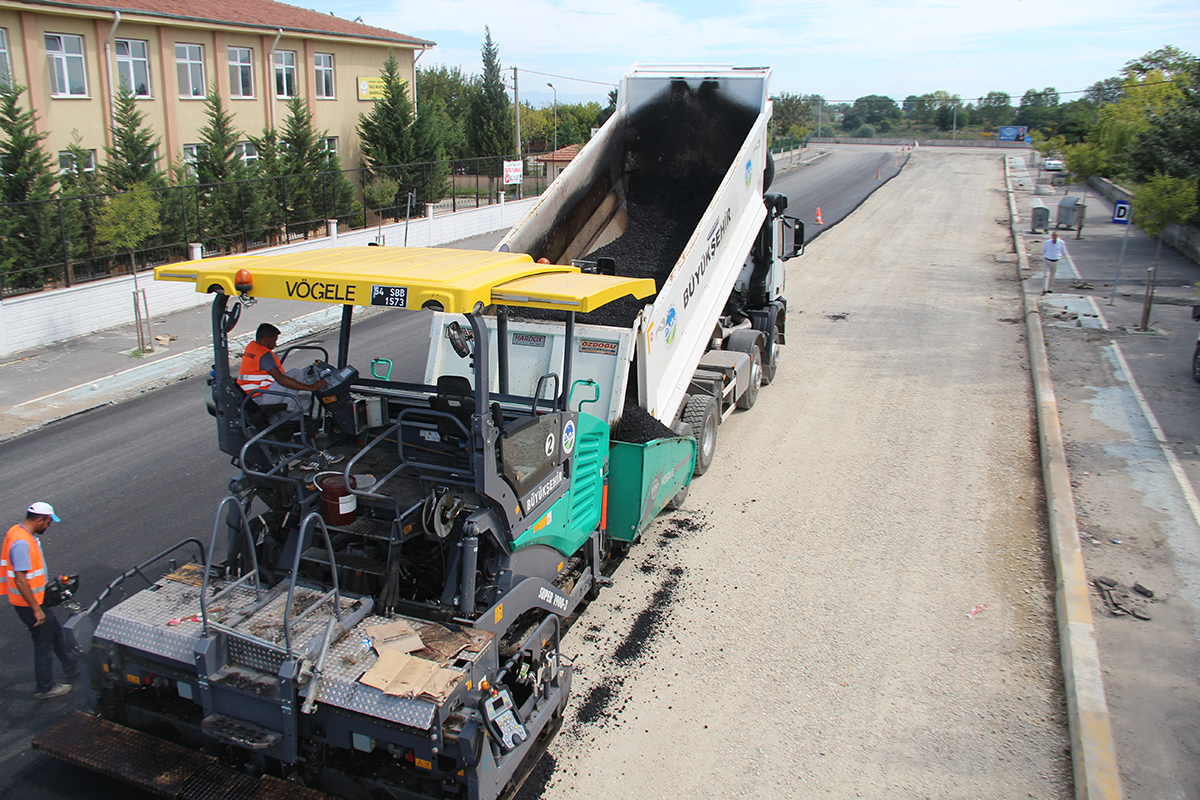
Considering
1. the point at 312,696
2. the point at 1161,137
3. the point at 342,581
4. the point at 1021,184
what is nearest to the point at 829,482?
the point at 342,581

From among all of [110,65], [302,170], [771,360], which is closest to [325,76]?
[302,170]

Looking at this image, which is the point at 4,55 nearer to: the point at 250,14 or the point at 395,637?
A: the point at 250,14

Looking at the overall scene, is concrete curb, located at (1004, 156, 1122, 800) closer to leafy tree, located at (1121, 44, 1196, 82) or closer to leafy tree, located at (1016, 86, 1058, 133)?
leafy tree, located at (1121, 44, 1196, 82)

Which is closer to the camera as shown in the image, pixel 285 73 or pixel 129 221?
pixel 129 221

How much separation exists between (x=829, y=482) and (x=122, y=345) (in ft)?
38.5

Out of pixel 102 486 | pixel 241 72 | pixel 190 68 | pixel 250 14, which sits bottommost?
pixel 102 486

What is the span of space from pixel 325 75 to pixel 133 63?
25.7ft

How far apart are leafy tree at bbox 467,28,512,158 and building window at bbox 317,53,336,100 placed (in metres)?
12.9

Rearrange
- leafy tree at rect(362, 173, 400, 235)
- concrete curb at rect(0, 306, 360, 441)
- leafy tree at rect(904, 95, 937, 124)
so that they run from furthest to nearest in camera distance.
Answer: leafy tree at rect(904, 95, 937, 124)
leafy tree at rect(362, 173, 400, 235)
concrete curb at rect(0, 306, 360, 441)

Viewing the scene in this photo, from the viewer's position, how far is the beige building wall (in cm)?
1947

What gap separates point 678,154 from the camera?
12.0 metres

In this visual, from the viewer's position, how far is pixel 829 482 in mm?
9305

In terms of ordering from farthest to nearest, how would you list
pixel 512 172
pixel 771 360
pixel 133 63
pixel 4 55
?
pixel 512 172, pixel 133 63, pixel 4 55, pixel 771 360

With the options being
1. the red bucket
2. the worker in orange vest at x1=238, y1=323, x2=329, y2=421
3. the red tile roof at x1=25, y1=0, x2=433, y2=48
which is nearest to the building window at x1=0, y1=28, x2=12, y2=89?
the red tile roof at x1=25, y1=0, x2=433, y2=48
